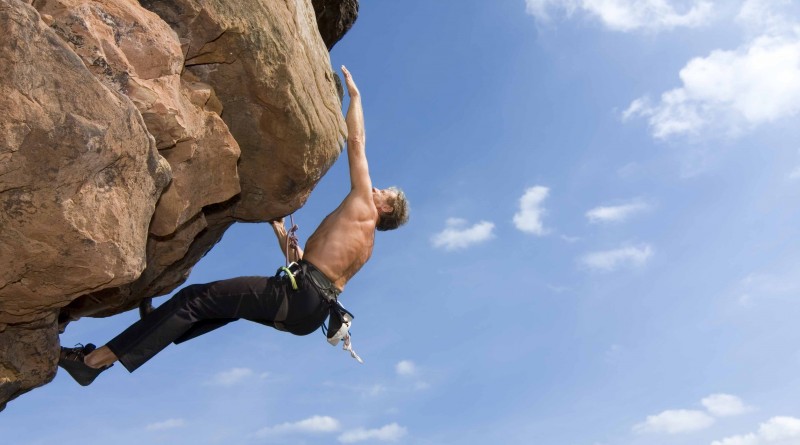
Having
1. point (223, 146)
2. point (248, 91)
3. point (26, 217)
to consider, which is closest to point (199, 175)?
point (223, 146)

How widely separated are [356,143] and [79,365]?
3651 mm

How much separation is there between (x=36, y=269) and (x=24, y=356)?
6.61ft

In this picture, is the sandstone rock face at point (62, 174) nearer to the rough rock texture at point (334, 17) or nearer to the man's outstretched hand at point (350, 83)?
the man's outstretched hand at point (350, 83)

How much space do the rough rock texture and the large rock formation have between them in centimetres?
222

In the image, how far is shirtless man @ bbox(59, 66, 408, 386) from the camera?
7.12m

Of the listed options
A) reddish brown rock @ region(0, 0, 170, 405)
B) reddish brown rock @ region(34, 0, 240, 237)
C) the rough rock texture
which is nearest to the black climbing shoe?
reddish brown rock @ region(0, 0, 170, 405)

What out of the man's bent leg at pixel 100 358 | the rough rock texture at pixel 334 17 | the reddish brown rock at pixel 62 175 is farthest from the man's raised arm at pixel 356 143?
the man's bent leg at pixel 100 358

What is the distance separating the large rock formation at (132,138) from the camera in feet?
17.2

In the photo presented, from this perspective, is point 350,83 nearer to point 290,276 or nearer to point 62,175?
point 290,276

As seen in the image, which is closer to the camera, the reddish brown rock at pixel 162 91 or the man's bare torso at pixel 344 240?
the reddish brown rock at pixel 162 91

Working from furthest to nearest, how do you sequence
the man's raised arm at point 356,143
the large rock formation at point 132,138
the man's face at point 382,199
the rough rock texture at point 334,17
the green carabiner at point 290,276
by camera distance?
the rough rock texture at point 334,17 < the man's face at point 382,199 < the man's raised arm at point 356,143 < the green carabiner at point 290,276 < the large rock formation at point 132,138

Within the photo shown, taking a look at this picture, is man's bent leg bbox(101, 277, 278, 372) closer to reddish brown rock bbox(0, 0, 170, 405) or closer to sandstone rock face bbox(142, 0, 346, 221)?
reddish brown rock bbox(0, 0, 170, 405)

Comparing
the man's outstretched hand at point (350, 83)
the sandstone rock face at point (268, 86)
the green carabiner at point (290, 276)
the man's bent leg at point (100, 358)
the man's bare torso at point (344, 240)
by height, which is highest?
the man's outstretched hand at point (350, 83)

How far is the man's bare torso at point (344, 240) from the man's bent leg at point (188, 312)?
0.66 metres
